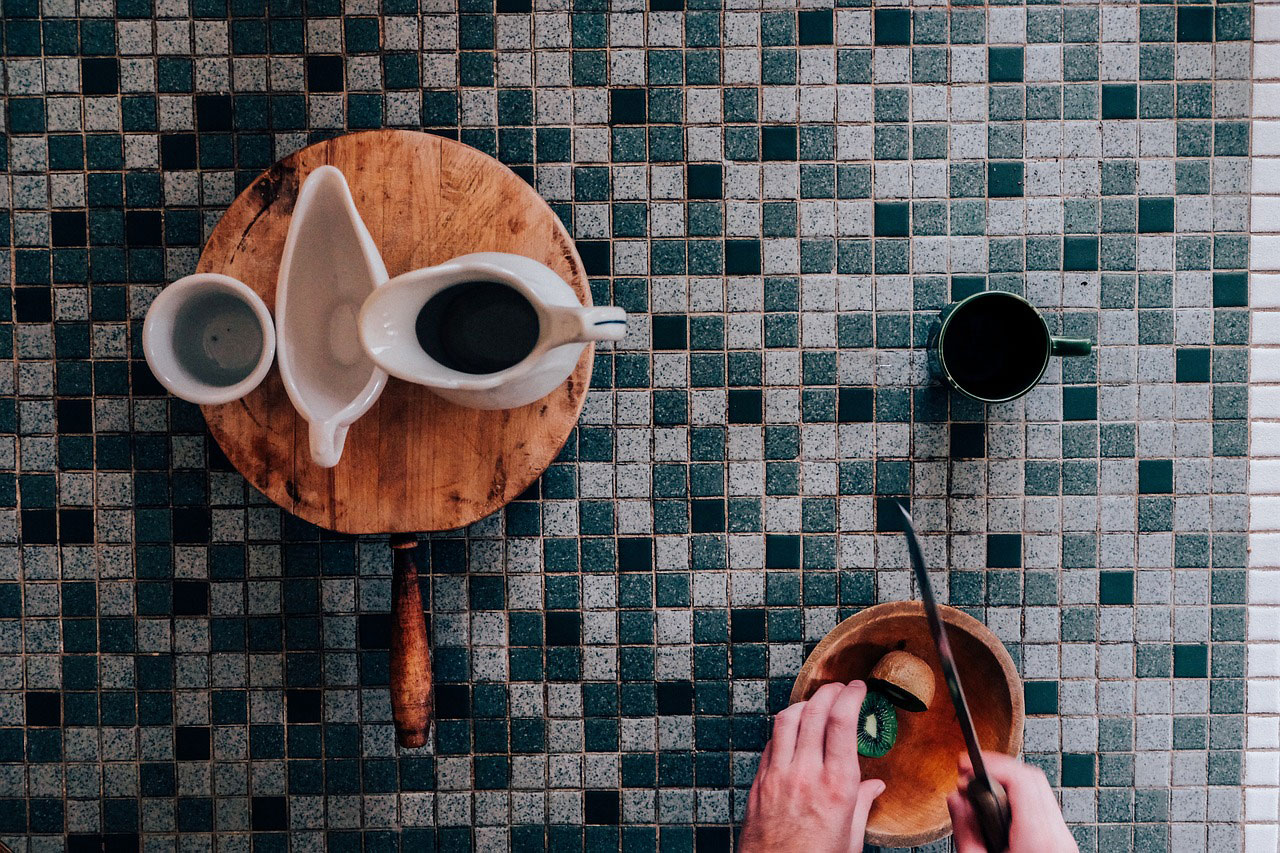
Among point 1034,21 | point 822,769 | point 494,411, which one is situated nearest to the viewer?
point 494,411

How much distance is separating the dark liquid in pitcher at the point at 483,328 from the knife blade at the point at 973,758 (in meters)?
0.40

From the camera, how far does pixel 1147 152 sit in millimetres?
974

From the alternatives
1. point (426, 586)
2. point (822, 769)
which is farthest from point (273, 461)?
point (822, 769)

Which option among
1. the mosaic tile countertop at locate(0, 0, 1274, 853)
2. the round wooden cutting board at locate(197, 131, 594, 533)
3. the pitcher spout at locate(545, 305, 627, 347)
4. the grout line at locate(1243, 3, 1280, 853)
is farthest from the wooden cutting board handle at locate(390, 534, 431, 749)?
the grout line at locate(1243, 3, 1280, 853)

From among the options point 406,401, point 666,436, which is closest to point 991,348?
point 666,436

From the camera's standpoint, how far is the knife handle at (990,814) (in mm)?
773

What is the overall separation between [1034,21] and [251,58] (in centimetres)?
96

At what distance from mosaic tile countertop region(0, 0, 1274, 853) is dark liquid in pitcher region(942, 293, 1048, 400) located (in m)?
0.07

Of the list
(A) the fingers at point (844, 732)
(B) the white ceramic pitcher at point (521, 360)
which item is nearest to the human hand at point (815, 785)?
(A) the fingers at point (844, 732)

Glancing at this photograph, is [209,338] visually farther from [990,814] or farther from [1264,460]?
[1264,460]

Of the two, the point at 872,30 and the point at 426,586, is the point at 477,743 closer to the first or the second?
the point at 426,586

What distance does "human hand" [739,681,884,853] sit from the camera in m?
0.86

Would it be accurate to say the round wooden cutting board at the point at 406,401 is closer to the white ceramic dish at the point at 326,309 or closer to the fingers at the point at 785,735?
the white ceramic dish at the point at 326,309

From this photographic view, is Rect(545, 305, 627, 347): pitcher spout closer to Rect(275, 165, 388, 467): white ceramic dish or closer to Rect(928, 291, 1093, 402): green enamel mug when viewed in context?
Rect(275, 165, 388, 467): white ceramic dish
